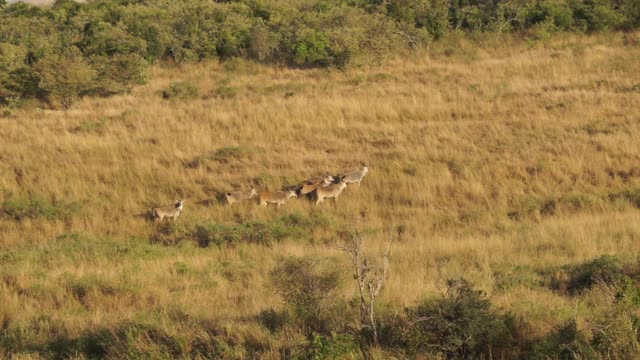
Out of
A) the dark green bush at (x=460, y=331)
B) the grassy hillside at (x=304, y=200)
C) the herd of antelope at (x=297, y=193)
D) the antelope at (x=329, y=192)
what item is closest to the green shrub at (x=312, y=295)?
the grassy hillside at (x=304, y=200)

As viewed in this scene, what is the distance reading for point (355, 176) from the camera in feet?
47.9

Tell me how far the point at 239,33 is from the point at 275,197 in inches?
642

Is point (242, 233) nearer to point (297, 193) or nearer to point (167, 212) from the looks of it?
point (167, 212)

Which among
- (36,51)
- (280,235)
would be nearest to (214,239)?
(280,235)

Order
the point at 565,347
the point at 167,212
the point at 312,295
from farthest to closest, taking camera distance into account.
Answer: the point at 167,212, the point at 312,295, the point at 565,347

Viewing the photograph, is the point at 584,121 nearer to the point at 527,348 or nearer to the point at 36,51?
the point at 527,348

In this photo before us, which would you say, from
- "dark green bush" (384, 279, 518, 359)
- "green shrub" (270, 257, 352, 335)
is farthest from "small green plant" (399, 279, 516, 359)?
"green shrub" (270, 257, 352, 335)

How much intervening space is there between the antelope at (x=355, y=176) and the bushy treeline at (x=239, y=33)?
11.4 metres

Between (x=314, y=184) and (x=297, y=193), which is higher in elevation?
(x=314, y=184)

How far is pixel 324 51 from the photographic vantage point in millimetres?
26016

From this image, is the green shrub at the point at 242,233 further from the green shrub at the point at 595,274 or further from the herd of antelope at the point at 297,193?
the green shrub at the point at 595,274

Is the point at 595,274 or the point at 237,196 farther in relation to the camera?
the point at 237,196

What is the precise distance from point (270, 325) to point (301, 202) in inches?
275

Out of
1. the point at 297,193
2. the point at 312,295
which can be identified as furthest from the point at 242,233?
the point at 312,295
